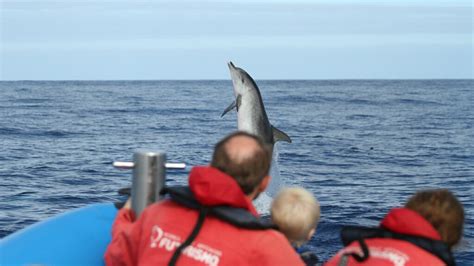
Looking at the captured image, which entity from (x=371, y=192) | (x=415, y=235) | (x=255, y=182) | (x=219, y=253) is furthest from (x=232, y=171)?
(x=371, y=192)

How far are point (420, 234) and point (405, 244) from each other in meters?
0.09

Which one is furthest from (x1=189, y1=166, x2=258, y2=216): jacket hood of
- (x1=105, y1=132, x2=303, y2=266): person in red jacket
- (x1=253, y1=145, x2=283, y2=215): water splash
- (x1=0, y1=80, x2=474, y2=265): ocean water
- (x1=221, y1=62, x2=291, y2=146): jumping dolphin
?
(x1=253, y1=145, x2=283, y2=215): water splash

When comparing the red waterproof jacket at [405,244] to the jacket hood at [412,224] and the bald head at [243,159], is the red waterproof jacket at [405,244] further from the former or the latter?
the bald head at [243,159]

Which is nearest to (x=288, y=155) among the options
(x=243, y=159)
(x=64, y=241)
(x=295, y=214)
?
(x=64, y=241)

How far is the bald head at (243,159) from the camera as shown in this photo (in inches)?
163

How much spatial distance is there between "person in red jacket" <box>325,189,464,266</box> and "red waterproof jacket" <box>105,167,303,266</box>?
0.47 meters

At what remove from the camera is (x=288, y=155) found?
82.5ft

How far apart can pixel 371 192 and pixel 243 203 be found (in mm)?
13823

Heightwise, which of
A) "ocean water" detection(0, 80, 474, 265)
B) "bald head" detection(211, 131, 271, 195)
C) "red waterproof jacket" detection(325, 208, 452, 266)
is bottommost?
"ocean water" detection(0, 80, 474, 265)

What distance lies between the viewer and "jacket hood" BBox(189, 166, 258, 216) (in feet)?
13.4

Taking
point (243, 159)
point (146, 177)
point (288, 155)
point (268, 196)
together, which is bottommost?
point (288, 155)

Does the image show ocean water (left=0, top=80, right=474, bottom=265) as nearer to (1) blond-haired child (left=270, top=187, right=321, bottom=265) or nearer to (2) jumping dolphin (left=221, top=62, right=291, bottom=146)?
(1) blond-haired child (left=270, top=187, right=321, bottom=265)

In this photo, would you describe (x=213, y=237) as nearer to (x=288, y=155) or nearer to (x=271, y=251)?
(x=271, y=251)

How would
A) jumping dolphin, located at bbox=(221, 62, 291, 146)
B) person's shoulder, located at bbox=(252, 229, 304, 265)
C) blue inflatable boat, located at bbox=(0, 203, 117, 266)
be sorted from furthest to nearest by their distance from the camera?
1. jumping dolphin, located at bbox=(221, 62, 291, 146)
2. blue inflatable boat, located at bbox=(0, 203, 117, 266)
3. person's shoulder, located at bbox=(252, 229, 304, 265)
